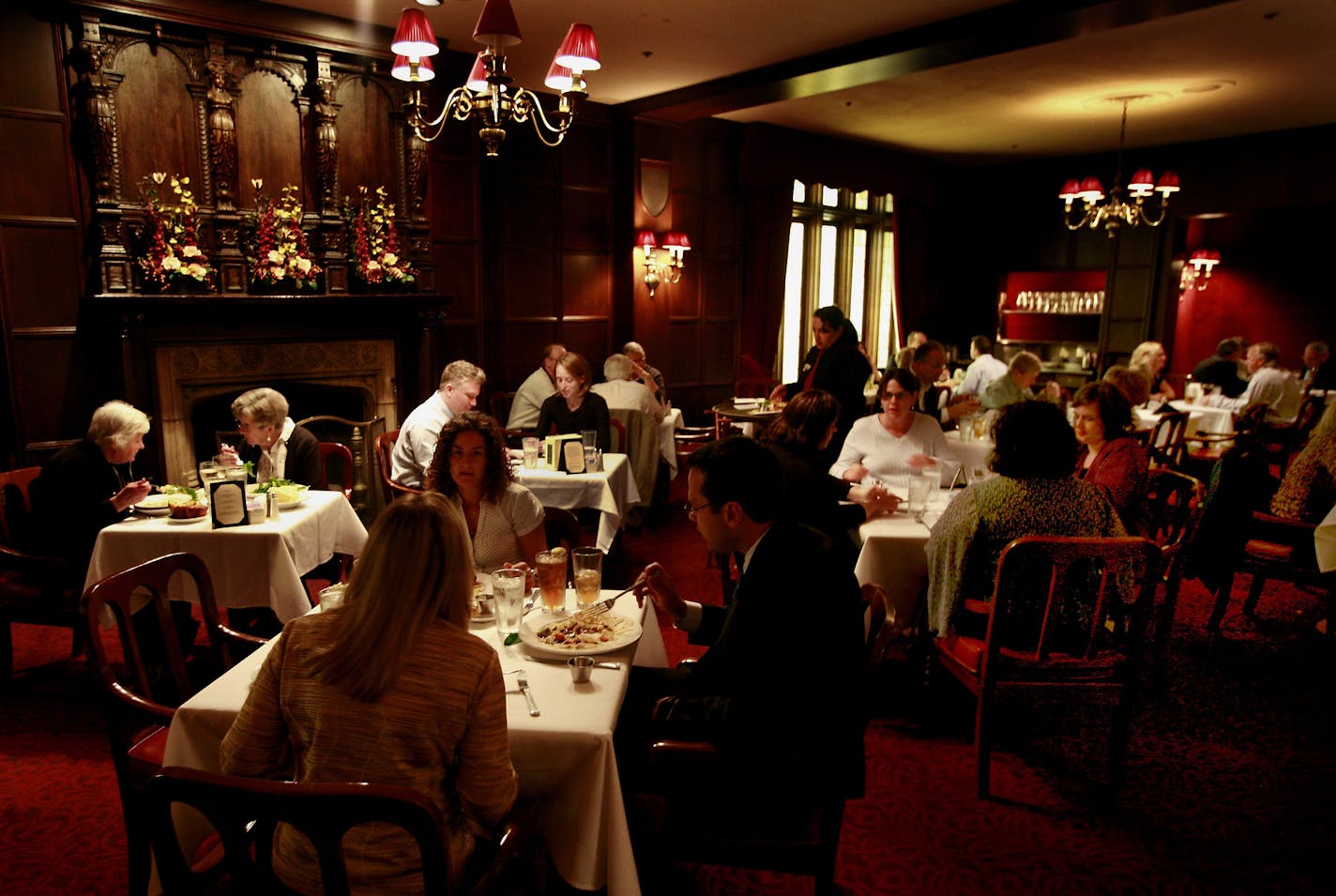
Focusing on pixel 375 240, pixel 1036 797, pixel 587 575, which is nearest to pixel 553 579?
pixel 587 575

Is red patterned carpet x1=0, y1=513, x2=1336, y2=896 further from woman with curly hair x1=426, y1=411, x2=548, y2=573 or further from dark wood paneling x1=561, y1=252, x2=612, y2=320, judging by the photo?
dark wood paneling x1=561, y1=252, x2=612, y2=320

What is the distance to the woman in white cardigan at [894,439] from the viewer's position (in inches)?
157

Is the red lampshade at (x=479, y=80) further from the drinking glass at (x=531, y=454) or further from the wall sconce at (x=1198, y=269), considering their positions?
the wall sconce at (x=1198, y=269)

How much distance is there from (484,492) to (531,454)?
178cm

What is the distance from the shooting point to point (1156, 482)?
3.61 metres

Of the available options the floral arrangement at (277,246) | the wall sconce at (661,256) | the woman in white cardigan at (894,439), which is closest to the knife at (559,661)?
the woman in white cardigan at (894,439)

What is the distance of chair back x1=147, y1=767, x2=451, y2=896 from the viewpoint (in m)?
1.25

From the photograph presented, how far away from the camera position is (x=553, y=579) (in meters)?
2.38

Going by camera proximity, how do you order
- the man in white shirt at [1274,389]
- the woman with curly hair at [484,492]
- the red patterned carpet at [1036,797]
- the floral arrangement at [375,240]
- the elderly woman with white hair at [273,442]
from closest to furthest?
the red patterned carpet at [1036,797]
the woman with curly hair at [484,492]
the elderly woman with white hair at [273,442]
the floral arrangement at [375,240]
the man in white shirt at [1274,389]

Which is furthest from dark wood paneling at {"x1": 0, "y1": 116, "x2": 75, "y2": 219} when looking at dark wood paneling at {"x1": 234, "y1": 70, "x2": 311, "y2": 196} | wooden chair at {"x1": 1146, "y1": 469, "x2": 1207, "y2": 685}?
wooden chair at {"x1": 1146, "y1": 469, "x2": 1207, "y2": 685}

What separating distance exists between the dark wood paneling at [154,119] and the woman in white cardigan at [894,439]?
14.4 ft

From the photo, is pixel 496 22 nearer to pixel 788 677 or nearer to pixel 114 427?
pixel 114 427

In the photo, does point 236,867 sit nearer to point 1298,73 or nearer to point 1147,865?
point 1147,865

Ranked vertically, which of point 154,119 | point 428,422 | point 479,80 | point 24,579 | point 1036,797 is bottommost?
point 1036,797
